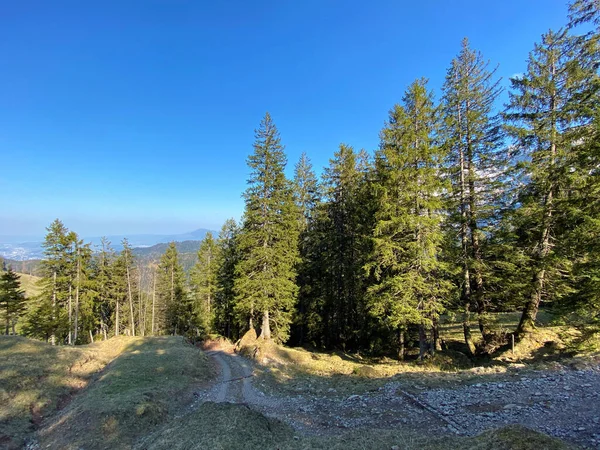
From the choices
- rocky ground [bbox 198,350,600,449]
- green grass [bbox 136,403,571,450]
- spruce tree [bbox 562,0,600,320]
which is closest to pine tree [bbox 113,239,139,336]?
rocky ground [bbox 198,350,600,449]

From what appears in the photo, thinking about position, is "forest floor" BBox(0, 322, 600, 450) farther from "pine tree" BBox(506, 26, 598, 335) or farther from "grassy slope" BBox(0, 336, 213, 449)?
"pine tree" BBox(506, 26, 598, 335)

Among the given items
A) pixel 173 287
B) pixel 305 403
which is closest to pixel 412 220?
pixel 305 403

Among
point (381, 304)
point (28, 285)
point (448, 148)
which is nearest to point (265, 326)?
point (381, 304)

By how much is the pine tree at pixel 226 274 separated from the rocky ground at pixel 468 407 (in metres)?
21.9

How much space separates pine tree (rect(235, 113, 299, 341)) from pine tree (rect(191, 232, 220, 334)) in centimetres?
1446

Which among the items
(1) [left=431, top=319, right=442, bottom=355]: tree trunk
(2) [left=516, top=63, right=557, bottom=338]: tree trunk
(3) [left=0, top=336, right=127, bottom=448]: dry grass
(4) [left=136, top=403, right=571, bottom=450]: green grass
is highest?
(2) [left=516, top=63, right=557, bottom=338]: tree trunk

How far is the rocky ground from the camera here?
289 inches

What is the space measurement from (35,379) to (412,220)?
882 inches

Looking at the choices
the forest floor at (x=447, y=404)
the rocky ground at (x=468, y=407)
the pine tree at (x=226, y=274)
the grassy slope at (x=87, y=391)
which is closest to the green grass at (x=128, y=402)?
the grassy slope at (x=87, y=391)

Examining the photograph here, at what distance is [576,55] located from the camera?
14117 mm

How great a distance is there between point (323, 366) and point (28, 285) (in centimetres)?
15501

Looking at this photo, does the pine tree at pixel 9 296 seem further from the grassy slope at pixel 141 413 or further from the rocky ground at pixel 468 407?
the rocky ground at pixel 468 407

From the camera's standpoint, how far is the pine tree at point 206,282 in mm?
38688

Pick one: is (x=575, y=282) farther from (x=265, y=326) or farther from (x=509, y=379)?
(x=265, y=326)
